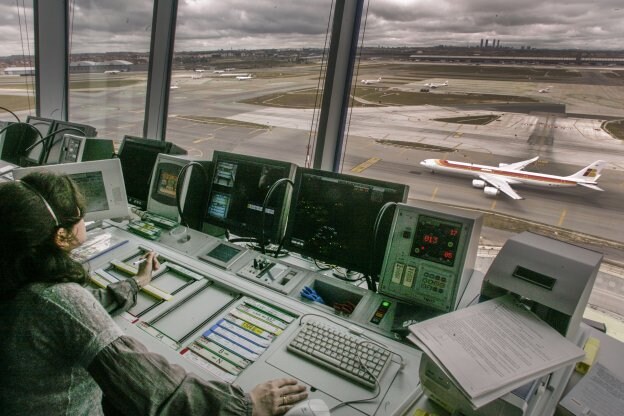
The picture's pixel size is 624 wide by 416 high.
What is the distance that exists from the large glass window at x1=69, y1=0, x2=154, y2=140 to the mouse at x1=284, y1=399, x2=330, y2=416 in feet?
10.2

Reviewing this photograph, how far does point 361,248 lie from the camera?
5.52 ft

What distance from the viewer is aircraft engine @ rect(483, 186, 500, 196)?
2267 mm

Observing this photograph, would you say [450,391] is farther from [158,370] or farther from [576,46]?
[576,46]

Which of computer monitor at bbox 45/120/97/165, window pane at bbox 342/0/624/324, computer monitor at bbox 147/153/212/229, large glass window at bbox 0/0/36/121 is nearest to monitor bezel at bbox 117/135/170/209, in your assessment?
computer monitor at bbox 147/153/212/229

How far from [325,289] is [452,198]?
45.6 inches

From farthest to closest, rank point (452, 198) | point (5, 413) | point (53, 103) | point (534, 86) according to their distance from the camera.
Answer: point (53, 103), point (452, 198), point (534, 86), point (5, 413)

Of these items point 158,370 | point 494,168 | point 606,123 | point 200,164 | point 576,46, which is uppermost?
point 576,46

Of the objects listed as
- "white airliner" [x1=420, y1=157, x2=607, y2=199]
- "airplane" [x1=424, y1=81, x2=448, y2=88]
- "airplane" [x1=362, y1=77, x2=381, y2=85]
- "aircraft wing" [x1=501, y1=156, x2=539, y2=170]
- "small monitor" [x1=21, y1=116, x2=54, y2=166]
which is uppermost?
"airplane" [x1=424, y1=81, x2=448, y2=88]

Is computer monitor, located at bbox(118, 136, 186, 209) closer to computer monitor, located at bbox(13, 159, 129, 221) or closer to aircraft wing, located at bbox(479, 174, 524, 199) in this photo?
computer monitor, located at bbox(13, 159, 129, 221)

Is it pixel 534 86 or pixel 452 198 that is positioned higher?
pixel 534 86

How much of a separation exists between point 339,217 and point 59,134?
2733 mm

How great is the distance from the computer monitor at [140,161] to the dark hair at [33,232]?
4.73 feet

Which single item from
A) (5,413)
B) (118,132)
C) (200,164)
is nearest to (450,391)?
(5,413)

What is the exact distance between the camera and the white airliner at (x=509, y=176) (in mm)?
2041
